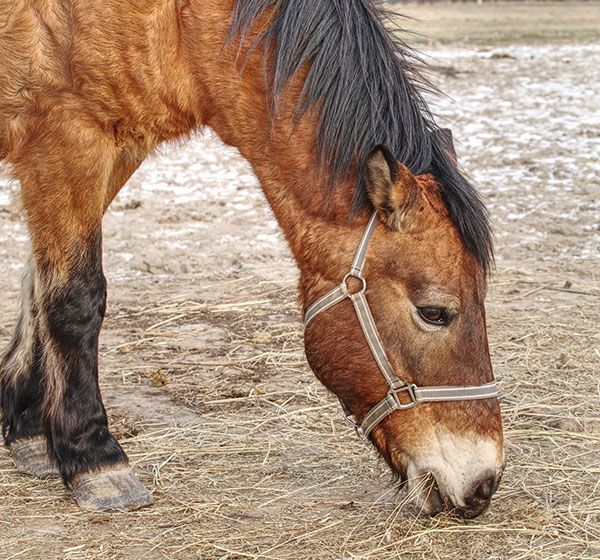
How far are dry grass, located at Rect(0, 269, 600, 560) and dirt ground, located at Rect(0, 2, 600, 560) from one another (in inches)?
0.4

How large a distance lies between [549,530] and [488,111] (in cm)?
791

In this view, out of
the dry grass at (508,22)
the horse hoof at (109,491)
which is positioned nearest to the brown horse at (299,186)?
the horse hoof at (109,491)

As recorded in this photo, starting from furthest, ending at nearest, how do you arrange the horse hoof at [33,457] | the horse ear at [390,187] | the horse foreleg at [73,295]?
the horse hoof at [33,457] → the horse foreleg at [73,295] → the horse ear at [390,187]

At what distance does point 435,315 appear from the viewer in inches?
105

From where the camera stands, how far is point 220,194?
24.3 feet

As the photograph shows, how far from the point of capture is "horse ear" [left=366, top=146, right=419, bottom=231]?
2.60m

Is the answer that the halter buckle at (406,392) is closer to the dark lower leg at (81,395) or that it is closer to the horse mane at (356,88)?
the horse mane at (356,88)

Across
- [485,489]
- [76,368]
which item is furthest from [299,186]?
[485,489]

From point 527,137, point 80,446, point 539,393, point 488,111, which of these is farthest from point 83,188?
point 488,111

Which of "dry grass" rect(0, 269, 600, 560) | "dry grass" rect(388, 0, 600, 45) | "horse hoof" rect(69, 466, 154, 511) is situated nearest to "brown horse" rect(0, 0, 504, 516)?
"horse hoof" rect(69, 466, 154, 511)

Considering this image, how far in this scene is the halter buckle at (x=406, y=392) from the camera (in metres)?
2.69

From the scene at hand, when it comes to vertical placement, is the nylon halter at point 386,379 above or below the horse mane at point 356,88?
below

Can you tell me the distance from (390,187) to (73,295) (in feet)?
4.19

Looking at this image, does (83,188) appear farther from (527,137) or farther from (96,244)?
(527,137)
